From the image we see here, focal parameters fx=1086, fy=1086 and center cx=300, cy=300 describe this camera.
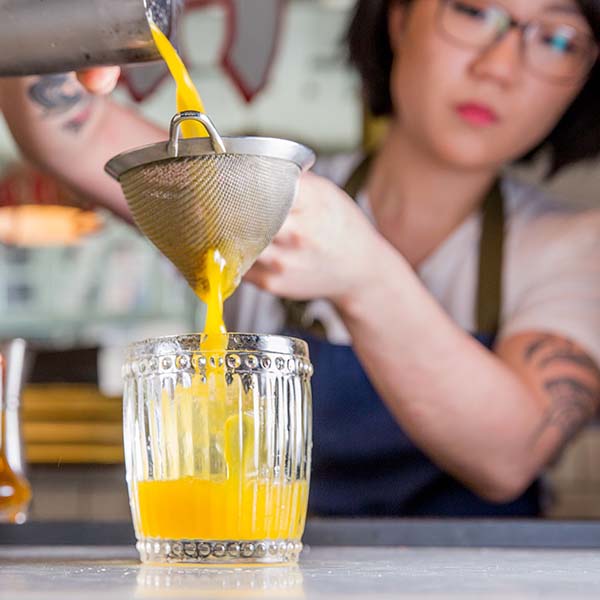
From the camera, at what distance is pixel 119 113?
152 cm

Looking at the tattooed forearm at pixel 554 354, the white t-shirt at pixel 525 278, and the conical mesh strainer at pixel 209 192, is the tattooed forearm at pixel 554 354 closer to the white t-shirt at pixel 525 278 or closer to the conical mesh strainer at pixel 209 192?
the white t-shirt at pixel 525 278

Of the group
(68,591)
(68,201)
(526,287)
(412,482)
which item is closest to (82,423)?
(68,201)

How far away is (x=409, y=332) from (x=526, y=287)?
1.70 ft

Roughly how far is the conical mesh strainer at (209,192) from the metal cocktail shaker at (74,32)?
91 mm

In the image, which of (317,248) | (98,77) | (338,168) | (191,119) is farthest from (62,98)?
(338,168)

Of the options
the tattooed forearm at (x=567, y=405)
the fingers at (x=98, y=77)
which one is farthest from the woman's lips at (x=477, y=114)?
the fingers at (x=98, y=77)

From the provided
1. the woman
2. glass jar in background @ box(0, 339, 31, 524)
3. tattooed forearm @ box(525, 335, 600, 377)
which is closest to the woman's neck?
the woman

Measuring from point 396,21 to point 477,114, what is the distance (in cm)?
32

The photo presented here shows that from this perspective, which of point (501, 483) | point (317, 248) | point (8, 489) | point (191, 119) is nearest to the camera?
point (191, 119)

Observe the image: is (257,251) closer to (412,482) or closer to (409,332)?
(409,332)

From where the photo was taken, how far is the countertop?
0.60 meters

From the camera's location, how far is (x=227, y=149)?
34.4 inches

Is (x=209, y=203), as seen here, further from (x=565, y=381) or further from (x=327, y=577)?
(x=565, y=381)

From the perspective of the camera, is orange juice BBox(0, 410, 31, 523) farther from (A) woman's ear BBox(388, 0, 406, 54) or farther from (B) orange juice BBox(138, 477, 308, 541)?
(A) woman's ear BBox(388, 0, 406, 54)
